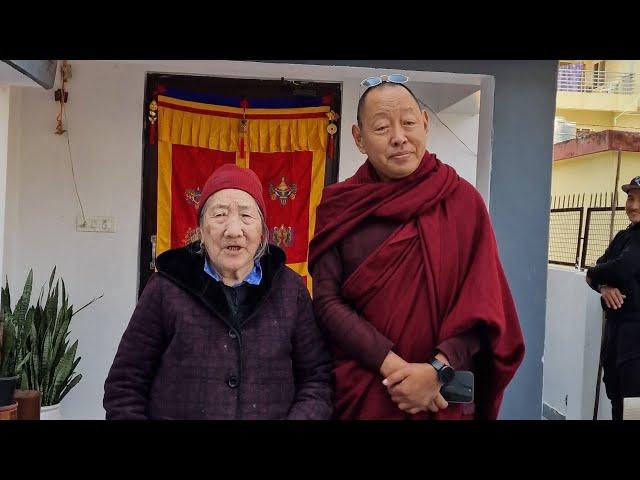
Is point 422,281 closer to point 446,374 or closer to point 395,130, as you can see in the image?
point 446,374

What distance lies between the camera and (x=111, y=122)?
4582mm

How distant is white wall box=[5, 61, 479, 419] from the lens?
451 centimetres

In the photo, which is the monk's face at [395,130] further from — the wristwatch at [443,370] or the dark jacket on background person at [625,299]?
the dark jacket on background person at [625,299]

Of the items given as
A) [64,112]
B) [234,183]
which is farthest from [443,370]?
[64,112]

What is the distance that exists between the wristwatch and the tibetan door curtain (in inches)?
115

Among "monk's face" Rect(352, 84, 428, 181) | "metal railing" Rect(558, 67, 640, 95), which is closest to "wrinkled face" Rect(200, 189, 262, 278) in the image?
"monk's face" Rect(352, 84, 428, 181)

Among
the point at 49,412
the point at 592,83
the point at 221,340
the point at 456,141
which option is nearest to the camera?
the point at 221,340

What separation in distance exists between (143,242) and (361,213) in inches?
121

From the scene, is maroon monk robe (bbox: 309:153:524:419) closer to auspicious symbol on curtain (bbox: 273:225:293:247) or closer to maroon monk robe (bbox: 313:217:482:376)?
maroon monk robe (bbox: 313:217:482:376)

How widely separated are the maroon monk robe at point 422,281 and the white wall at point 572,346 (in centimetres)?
386

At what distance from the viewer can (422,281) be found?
183 centimetres

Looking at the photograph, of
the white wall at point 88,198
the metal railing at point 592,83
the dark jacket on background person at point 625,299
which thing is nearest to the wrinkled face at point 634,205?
the dark jacket on background person at point 625,299

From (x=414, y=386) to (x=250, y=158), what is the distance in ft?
10.4
